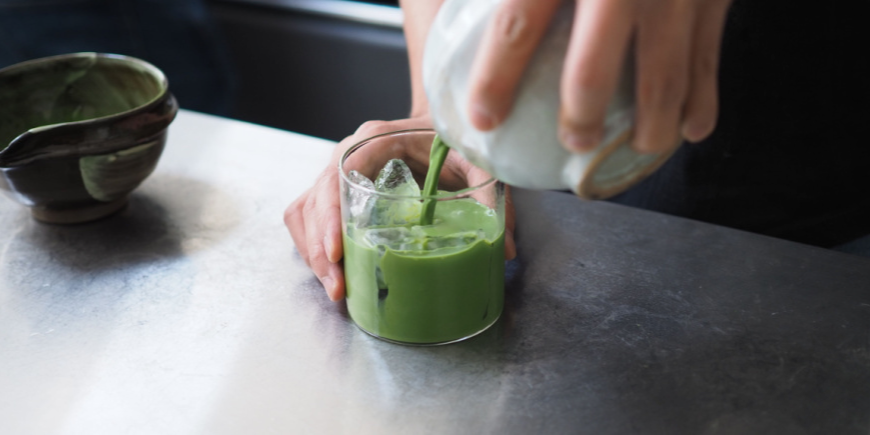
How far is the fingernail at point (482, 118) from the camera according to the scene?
1.52ft

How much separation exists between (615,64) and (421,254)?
286 mm

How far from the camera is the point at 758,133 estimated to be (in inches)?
40.9

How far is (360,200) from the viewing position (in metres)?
0.69

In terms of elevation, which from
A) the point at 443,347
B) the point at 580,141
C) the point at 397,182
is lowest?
the point at 443,347

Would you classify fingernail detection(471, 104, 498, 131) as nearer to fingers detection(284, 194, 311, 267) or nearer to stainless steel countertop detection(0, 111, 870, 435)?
stainless steel countertop detection(0, 111, 870, 435)

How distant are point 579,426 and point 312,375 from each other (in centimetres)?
23

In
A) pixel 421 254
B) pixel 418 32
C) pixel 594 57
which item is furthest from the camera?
pixel 418 32

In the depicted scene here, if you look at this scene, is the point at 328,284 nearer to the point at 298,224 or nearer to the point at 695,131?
the point at 298,224

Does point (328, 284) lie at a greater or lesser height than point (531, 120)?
lesser

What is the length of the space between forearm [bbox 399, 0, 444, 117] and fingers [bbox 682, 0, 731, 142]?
1.76 feet

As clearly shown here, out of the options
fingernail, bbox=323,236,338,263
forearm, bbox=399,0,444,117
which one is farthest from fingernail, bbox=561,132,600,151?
forearm, bbox=399,0,444,117

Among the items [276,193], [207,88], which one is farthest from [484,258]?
[207,88]

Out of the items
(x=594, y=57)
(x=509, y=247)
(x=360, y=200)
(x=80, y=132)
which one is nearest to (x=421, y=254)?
(x=360, y=200)

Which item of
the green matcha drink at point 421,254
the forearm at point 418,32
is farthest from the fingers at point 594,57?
the forearm at point 418,32
